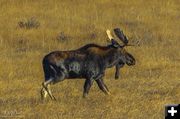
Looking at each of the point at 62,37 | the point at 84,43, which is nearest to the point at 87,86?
the point at 84,43

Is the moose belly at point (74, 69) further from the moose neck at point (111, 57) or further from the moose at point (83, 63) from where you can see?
the moose neck at point (111, 57)

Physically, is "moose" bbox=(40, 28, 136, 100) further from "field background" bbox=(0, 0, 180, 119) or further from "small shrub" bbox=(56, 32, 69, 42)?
"small shrub" bbox=(56, 32, 69, 42)

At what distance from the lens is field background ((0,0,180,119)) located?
1141cm

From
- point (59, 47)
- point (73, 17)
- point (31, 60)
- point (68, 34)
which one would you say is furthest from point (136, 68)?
point (73, 17)

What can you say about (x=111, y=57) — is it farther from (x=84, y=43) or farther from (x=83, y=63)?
(x=84, y=43)

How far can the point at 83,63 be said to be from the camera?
40.1 ft

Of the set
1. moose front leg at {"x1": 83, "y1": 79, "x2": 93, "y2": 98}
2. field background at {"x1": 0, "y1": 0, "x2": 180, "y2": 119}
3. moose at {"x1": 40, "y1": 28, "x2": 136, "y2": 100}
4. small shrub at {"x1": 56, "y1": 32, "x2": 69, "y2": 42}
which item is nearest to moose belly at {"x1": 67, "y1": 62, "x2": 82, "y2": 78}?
moose at {"x1": 40, "y1": 28, "x2": 136, "y2": 100}

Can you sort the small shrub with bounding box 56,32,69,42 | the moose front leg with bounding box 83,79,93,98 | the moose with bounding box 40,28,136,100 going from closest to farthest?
the moose with bounding box 40,28,136,100
the moose front leg with bounding box 83,79,93,98
the small shrub with bounding box 56,32,69,42

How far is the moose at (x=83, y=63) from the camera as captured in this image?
12070 mm

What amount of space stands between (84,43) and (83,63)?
29.1ft

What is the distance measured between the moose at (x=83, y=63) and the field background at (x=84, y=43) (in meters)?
0.36

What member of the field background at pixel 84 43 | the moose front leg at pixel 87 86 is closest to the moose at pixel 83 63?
the moose front leg at pixel 87 86

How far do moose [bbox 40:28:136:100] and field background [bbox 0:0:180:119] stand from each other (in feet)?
1.18

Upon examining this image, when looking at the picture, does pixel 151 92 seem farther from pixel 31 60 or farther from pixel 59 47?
pixel 59 47
